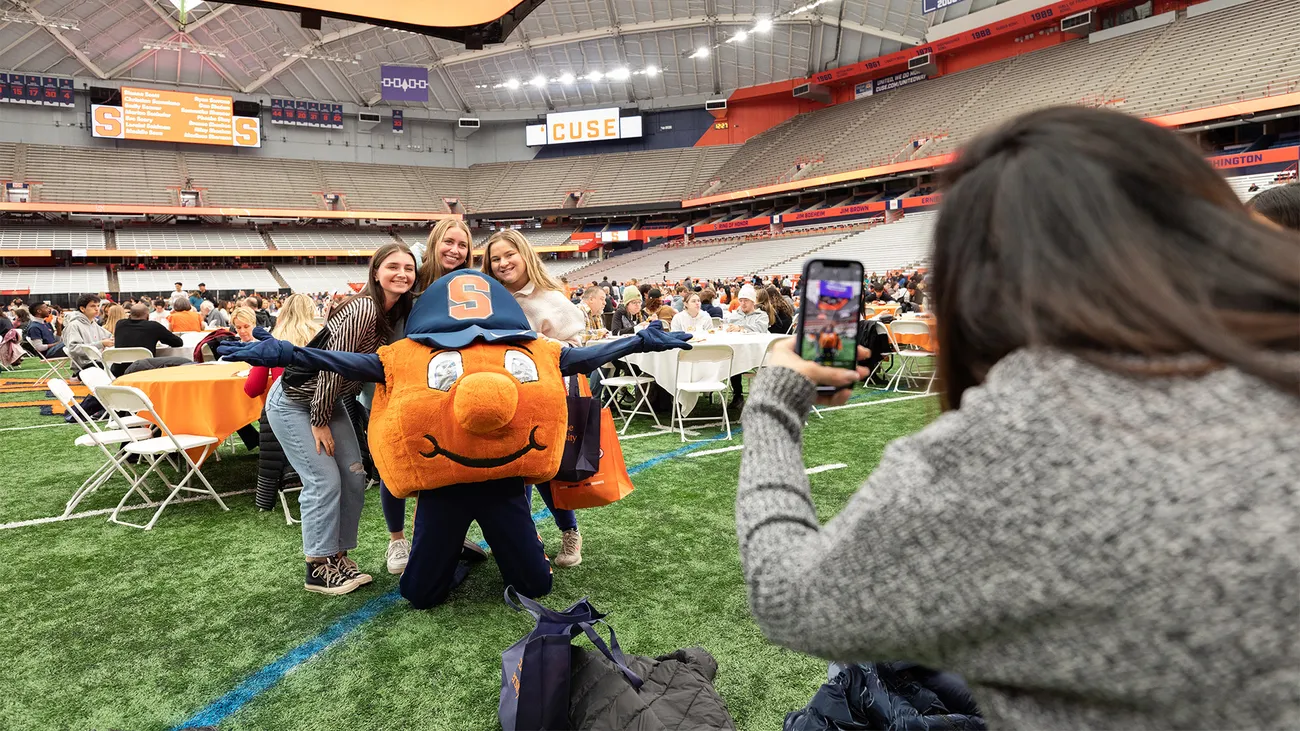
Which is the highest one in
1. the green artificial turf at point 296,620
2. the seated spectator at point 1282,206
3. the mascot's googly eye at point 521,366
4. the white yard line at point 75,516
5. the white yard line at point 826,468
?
the seated spectator at point 1282,206

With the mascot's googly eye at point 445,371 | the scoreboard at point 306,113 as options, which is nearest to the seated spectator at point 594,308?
the mascot's googly eye at point 445,371

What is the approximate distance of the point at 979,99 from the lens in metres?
27.0

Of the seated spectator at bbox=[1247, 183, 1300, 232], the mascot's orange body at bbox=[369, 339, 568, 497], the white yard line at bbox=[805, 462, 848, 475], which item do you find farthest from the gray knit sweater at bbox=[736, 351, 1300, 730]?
the white yard line at bbox=[805, 462, 848, 475]

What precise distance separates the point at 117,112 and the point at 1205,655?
42.8 metres

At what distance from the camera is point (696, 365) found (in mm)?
6156

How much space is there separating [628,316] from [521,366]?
18.6 feet

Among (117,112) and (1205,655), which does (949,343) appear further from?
(117,112)

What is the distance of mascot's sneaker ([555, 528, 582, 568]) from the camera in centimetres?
335

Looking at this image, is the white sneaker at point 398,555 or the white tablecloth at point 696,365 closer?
the white sneaker at point 398,555

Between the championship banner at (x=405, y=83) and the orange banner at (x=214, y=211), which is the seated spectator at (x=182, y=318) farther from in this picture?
the championship banner at (x=405, y=83)

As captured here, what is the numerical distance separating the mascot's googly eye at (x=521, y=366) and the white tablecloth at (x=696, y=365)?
3.42 metres

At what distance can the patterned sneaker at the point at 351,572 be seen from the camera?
10.3 ft

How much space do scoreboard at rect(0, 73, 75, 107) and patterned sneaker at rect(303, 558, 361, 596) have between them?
131 feet

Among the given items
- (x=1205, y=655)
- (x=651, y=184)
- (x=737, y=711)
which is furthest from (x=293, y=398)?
(x=651, y=184)
